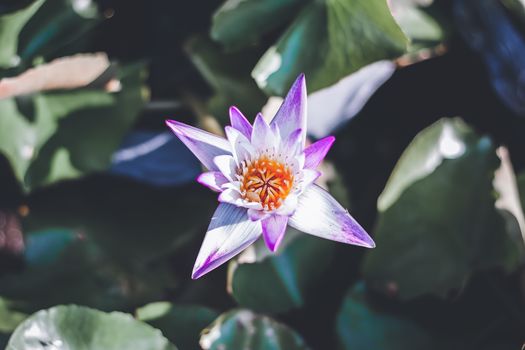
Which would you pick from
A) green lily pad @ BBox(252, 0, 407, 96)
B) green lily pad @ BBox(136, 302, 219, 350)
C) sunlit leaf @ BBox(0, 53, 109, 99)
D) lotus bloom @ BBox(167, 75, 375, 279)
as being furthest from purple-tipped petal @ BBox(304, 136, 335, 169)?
sunlit leaf @ BBox(0, 53, 109, 99)

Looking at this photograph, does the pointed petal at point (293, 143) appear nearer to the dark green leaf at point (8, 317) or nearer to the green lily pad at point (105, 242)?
the green lily pad at point (105, 242)

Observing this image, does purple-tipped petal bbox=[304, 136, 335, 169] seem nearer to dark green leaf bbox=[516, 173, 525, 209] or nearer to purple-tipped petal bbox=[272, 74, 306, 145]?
purple-tipped petal bbox=[272, 74, 306, 145]

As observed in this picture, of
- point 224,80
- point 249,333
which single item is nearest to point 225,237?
point 249,333

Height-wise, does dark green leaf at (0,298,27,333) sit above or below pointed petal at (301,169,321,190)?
below

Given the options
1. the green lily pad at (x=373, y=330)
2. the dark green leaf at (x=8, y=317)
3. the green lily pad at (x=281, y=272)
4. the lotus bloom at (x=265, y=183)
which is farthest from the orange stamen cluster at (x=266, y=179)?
the dark green leaf at (x=8, y=317)

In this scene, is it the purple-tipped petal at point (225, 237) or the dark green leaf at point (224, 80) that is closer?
the purple-tipped petal at point (225, 237)

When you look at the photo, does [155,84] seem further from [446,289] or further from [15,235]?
[446,289]
